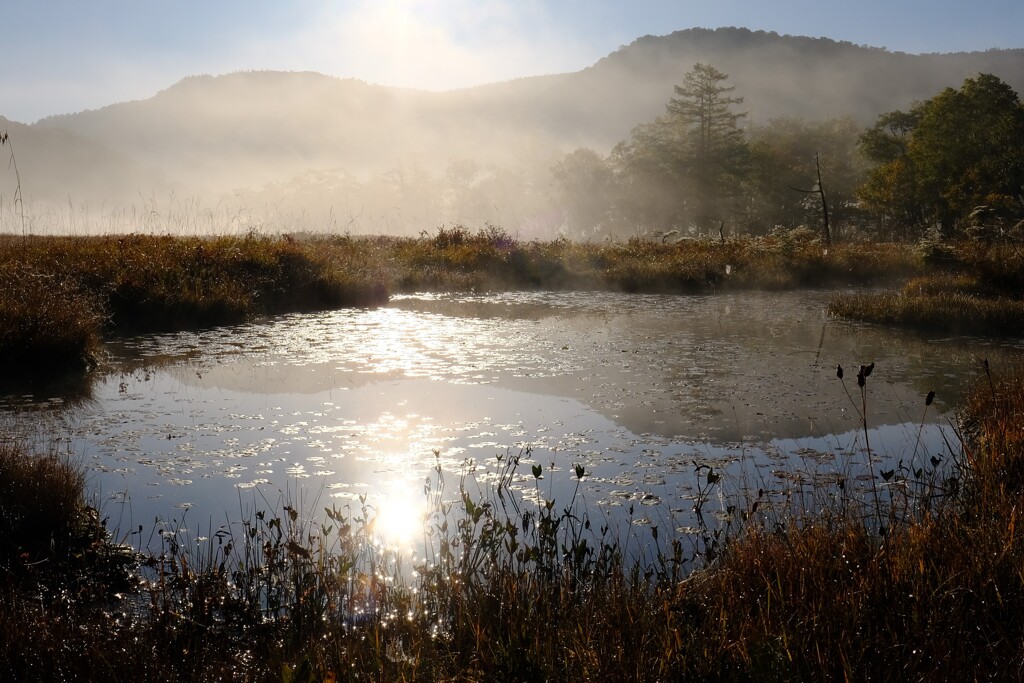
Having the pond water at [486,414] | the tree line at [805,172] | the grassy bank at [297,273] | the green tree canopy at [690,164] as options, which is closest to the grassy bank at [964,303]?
the pond water at [486,414]

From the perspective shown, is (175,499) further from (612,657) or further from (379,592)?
(612,657)

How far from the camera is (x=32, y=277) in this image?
10.7 metres

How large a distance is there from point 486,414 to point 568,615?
4336 mm

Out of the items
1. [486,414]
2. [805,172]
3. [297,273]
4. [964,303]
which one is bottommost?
[486,414]

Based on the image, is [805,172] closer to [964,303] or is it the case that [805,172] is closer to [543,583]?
[964,303]

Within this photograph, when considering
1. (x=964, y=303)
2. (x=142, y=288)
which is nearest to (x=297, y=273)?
(x=142, y=288)

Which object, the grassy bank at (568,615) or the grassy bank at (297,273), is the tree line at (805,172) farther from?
the grassy bank at (568,615)

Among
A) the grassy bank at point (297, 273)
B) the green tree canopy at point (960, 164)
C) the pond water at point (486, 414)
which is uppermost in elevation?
the green tree canopy at point (960, 164)

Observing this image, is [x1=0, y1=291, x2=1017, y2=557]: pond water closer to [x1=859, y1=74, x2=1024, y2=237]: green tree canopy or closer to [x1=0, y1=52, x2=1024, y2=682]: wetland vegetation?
[x1=0, y1=52, x2=1024, y2=682]: wetland vegetation

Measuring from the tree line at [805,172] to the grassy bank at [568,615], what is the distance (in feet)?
112

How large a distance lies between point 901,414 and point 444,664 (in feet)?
19.1

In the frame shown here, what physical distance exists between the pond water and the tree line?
89.4ft

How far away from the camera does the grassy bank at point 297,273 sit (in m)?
9.55

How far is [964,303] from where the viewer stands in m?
13.4
